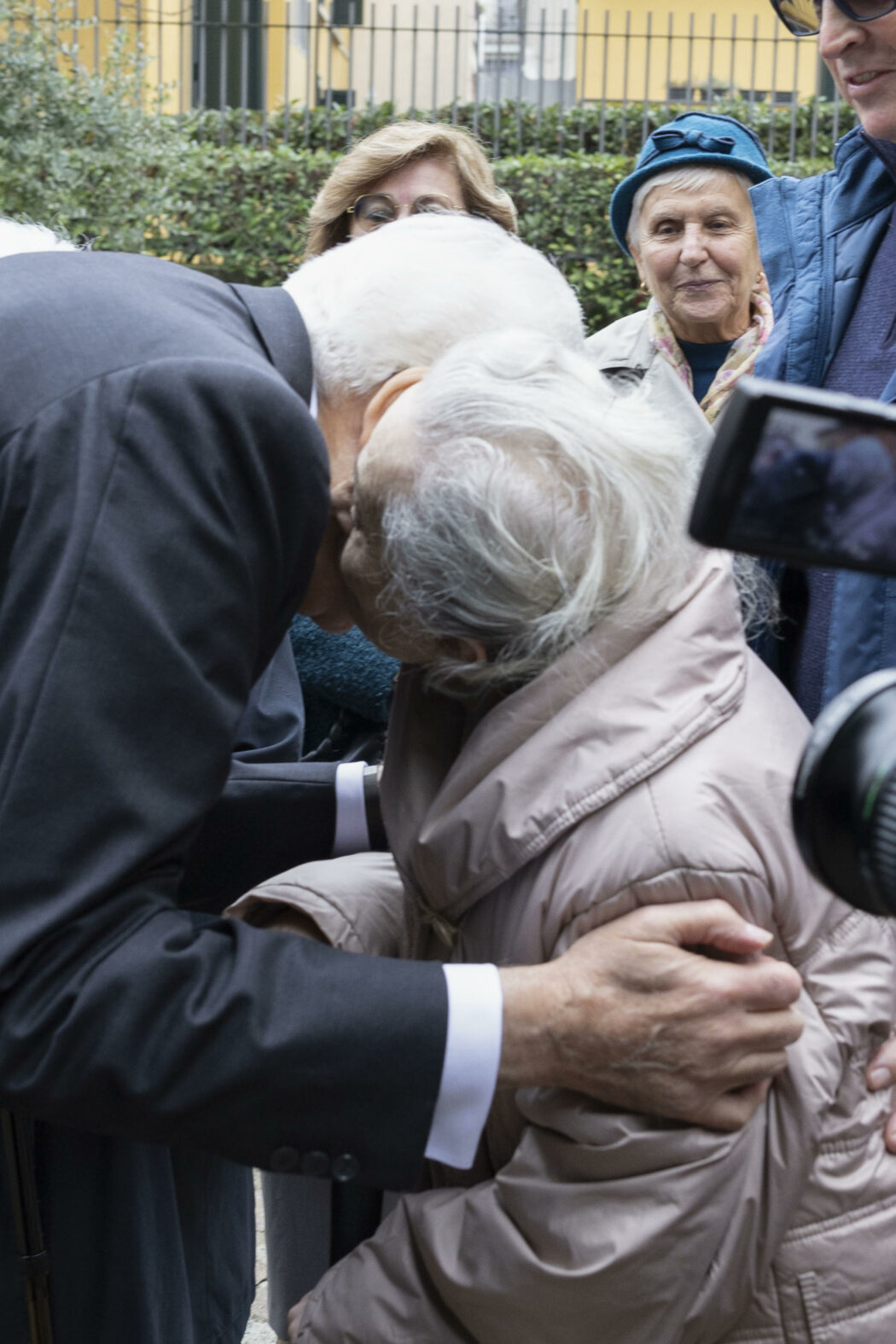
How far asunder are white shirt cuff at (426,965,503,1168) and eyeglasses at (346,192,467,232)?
2819mm

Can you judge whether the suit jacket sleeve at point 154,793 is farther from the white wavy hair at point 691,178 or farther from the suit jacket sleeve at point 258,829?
the white wavy hair at point 691,178

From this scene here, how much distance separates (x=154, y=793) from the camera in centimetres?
139

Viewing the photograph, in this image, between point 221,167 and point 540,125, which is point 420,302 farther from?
point 540,125

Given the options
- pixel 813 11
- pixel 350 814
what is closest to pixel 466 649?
pixel 350 814

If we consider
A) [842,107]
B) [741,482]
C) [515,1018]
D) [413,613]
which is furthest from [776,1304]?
[842,107]

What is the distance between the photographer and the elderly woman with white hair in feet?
4.67

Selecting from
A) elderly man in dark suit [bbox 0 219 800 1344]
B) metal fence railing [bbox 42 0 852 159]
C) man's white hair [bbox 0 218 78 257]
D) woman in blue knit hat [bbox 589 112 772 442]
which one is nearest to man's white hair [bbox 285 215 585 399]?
elderly man in dark suit [bbox 0 219 800 1344]

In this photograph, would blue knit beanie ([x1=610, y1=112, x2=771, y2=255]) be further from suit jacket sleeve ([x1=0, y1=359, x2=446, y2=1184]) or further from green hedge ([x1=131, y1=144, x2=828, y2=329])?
green hedge ([x1=131, y1=144, x2=828, y2=329])

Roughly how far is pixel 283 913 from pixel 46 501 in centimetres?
65

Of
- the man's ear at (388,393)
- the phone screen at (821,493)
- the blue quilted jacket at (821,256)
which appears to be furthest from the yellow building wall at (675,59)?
the phone screen at (821,493)

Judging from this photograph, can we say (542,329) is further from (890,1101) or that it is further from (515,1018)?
(890,1101)

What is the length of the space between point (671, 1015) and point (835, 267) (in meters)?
1.43

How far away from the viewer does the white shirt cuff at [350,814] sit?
227cm

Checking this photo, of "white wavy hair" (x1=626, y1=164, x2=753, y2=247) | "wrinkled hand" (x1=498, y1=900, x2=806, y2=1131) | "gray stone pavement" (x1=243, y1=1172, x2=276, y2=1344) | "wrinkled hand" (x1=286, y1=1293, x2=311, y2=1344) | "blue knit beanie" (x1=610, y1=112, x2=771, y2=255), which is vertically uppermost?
"blue knit beanie" (x1=610, y1=112, x2=771, y2=255)
